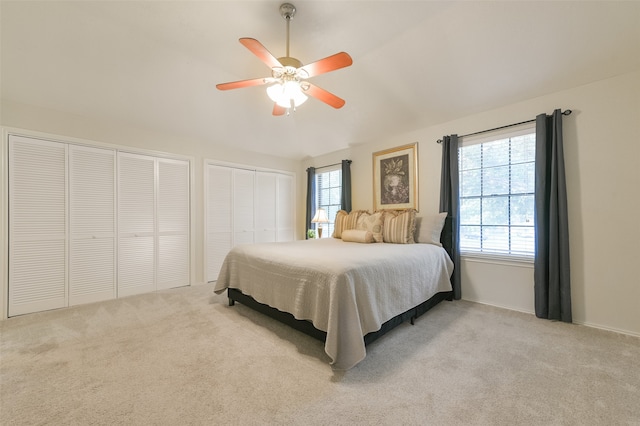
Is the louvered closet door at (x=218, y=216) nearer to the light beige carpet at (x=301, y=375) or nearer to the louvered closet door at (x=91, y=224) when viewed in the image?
the louvered closet door at (x=91, y=224)

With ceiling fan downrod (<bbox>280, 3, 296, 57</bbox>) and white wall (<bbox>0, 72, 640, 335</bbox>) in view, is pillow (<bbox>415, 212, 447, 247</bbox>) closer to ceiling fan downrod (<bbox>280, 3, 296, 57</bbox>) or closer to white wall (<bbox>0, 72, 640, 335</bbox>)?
white wall (<bbox>0, 72, 640, 335</bbox>)

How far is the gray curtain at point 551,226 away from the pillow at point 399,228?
1291mm

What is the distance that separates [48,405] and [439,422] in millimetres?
2223

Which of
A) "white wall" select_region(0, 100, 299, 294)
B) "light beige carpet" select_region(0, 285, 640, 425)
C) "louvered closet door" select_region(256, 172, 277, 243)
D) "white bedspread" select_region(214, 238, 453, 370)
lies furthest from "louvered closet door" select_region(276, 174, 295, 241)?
"light beige carpet" select_region(0, 285, 640, 425)

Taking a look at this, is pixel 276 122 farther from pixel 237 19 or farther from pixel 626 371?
pixel 626 371

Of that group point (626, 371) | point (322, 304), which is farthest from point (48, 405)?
point (626, 371)

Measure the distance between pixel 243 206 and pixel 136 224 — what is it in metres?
1.69

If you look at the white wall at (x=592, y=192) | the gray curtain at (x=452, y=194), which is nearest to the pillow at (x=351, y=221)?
the gray curtain at (x=452, y=194)

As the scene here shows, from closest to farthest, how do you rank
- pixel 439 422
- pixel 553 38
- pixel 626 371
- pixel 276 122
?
1. pixel 439 422
2. pixel 626 371
3. pixel 553 38
4. pixel 276 122

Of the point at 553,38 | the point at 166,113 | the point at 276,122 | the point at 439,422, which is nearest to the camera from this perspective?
the point at 439,422

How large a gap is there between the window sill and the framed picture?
99cm

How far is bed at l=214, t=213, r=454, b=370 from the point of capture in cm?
179

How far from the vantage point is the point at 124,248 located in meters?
3.52

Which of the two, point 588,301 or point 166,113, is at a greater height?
point 166,113
